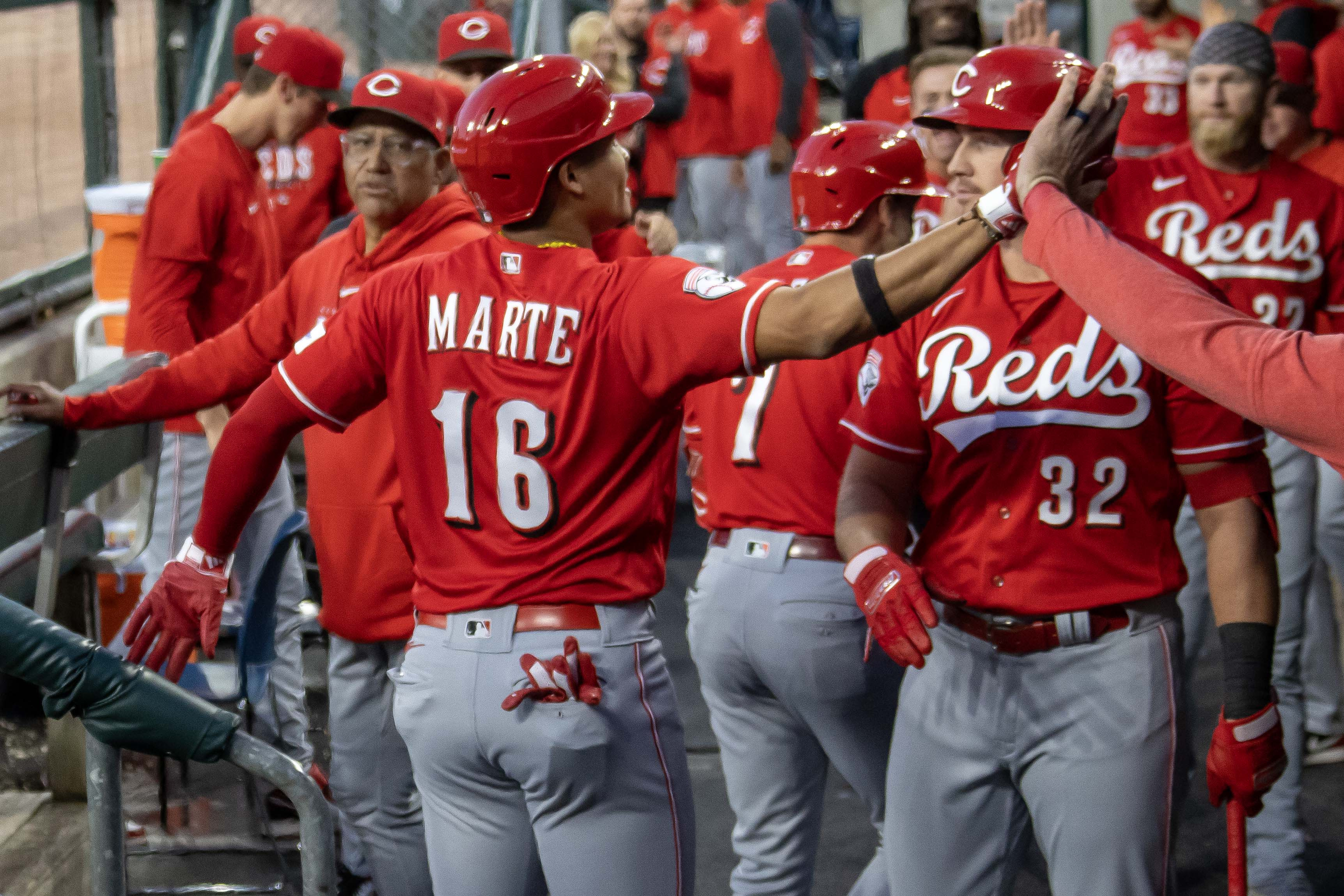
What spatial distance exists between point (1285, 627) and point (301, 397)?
3.25 metres

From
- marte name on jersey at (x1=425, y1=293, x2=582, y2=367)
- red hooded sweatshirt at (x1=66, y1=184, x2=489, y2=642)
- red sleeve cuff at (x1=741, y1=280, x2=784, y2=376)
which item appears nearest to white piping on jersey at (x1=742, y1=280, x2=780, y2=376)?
red sleeve cuff at (x1=741, y1=280, x2=784, y2=376)

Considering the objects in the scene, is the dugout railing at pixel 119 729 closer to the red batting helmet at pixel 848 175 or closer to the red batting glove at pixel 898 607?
the red batting glove at pixel 898 607

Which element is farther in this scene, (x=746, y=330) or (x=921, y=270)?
(x=746, y=330)

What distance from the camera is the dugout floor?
4.12m

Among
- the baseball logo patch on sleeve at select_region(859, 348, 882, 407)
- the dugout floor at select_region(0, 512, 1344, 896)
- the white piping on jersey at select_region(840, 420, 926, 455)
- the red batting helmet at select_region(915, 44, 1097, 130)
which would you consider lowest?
the dugout floor at select_region(0, 512, 1344, 896)

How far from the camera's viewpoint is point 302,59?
16.5ft

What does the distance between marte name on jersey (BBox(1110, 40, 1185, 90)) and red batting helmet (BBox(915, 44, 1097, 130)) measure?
4365 millimetres

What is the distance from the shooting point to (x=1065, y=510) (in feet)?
8.68

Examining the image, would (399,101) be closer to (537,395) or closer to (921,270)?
(537,395)

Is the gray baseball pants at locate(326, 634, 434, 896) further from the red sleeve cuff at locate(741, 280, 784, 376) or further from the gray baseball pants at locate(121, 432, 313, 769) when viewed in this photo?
the red sleeve cuff at locate(741, 280, 784, 376)

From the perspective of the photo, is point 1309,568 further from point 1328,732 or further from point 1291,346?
point 1291,346

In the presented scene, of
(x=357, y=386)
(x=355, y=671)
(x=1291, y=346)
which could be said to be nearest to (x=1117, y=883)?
(x=1291, y=346)

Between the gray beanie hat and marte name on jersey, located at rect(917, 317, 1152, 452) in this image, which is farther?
the gray beanie hat

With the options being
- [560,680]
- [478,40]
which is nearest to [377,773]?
[560,680]
